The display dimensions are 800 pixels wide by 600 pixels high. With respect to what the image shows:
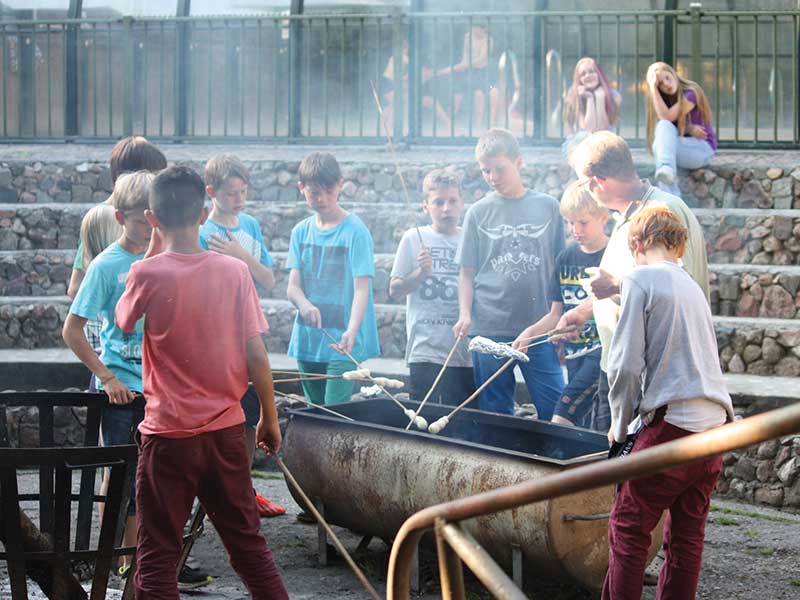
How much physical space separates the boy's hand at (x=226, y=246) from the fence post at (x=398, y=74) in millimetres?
5811

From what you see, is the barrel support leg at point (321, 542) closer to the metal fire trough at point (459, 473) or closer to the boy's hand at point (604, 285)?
the metal fire trough at point (459, 473)

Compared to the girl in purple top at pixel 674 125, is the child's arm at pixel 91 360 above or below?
below

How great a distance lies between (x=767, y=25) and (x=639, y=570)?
9.12m

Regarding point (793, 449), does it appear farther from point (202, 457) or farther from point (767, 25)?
point (767, 25)

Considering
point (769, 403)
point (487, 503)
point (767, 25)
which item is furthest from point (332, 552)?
point (767, 25)

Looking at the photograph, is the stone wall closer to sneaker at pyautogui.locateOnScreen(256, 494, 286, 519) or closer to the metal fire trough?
the metal fire trough

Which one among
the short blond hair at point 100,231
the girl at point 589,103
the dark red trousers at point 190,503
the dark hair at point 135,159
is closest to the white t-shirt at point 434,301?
the dark hair at point 135,159

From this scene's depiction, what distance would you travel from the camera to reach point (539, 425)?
221 inches

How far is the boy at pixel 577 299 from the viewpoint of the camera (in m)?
5.97

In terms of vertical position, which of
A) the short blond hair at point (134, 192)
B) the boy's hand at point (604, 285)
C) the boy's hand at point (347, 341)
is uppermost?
the short blond hair at point (134, 192)

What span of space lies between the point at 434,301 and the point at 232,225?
120cm

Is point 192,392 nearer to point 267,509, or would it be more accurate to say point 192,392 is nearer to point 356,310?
point 356,310

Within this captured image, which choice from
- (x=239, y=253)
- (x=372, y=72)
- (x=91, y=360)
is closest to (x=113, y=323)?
(x=91, y=360)

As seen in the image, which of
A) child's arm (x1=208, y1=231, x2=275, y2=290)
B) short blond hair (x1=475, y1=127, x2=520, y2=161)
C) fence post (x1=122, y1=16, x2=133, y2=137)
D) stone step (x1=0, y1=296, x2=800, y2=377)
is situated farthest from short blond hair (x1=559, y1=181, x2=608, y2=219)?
fence post (x1=122, y1=16, x2=133, y2=137)
